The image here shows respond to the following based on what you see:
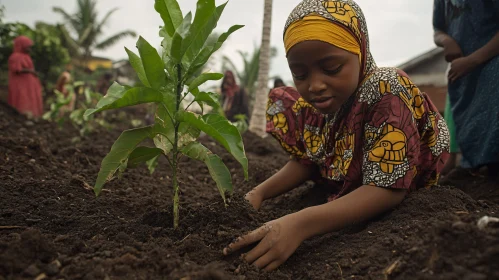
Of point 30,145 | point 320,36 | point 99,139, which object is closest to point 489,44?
point 320,36

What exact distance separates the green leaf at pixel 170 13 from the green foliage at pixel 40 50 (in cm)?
739

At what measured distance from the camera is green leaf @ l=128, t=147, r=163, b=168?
5.25ft

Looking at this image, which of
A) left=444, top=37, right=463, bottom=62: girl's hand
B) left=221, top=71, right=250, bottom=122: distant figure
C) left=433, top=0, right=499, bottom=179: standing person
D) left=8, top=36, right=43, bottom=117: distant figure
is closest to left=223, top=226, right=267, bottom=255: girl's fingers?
left=433, top=0, right=499, bottom=179: standing person

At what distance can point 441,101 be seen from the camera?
19.1ft

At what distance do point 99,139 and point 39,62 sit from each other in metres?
7.09

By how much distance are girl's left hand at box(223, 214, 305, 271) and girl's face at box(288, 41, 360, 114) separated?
61cm

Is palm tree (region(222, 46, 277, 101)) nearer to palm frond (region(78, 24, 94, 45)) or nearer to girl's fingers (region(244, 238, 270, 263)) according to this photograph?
palm frond (region(78, 24, 94, 45))

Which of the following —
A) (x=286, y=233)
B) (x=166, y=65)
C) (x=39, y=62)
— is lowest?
(x=286, y=233)

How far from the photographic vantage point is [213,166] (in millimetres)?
1585

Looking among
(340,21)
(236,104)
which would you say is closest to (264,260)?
(340,21)

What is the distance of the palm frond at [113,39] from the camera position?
69.7 feet

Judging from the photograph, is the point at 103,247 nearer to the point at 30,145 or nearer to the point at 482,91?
the point at 30,145

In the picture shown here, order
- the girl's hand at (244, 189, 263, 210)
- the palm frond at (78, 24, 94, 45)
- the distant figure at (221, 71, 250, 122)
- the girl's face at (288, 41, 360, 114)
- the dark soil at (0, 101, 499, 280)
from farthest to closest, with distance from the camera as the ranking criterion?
the palm frond at (78, 24, 94, 45)
the distant figure at (221, 71, 250, 122)
the girl's hand at (244, 189, 263, 210)
the girl's face at (288, 41, 360, 114)
the dark soil at (0, 101, 499, 280)

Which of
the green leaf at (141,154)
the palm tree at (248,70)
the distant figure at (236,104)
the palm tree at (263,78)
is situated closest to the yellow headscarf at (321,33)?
the green leaf at (141,154)
